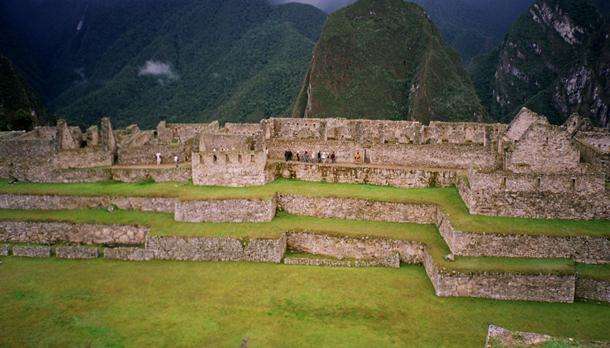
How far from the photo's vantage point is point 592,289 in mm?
14914

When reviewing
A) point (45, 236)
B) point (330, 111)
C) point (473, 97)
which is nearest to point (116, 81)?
point (330, 111)

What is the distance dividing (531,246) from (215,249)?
10.5 metres

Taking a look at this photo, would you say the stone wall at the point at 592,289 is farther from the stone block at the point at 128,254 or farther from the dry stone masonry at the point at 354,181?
the stone block at the point at 128,254

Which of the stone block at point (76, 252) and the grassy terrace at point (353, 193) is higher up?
the grassy terrace at point (353, 193)

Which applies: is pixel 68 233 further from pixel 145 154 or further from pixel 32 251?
pixel 145 154

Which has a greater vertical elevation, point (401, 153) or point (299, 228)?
point (401, 153)

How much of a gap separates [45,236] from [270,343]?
12.1 m

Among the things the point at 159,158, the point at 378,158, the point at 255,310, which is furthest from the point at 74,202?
the point at 378,158

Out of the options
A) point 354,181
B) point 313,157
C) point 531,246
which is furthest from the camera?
point 313,157

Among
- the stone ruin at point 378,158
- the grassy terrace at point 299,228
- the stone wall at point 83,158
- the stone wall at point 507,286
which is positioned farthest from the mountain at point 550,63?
the stone wall at point 507,286

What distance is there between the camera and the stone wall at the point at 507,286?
14805 mm

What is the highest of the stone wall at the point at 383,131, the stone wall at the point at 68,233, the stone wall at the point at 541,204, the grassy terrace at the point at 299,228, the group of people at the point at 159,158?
the stone wall at the point at 383,131

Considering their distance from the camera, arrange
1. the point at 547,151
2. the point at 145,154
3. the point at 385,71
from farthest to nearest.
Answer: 1. the point at 385,71
2. the point at 145,154
3. the point at 547,151

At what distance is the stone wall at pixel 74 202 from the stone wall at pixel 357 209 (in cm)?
539
